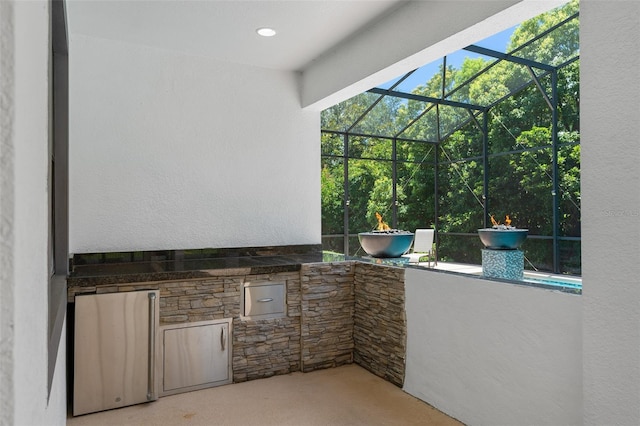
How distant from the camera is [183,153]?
3490 millimetres

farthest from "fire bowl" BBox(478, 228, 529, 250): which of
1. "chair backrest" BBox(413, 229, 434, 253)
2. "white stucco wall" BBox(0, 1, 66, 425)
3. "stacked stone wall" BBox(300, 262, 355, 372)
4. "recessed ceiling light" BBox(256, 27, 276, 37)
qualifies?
"white stucco wall" BBox(0, 1, 66, 425)

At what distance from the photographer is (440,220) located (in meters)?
7.96

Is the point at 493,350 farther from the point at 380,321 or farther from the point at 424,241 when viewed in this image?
the point at 424,241

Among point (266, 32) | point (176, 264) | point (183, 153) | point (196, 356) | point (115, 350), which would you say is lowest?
point (196, 356)

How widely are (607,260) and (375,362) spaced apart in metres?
1.94

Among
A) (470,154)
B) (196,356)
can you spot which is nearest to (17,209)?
(196,356)

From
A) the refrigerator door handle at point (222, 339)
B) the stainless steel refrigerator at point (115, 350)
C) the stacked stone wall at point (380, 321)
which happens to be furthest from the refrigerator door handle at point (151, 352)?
the stacked stone wall at point (380, 321)

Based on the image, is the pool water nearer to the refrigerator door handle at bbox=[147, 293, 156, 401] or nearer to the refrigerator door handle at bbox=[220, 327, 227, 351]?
the refrigerator door handle at bbox=[220, 327, 227, 351]

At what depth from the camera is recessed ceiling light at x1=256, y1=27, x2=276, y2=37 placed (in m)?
3.05

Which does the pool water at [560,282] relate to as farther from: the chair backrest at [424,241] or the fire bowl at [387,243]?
the chair backrest at [424,241]

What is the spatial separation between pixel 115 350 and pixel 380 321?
1.80 meters

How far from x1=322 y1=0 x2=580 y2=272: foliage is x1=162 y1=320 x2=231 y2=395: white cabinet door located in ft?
12.2

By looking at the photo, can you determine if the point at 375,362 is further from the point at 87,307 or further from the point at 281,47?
the point at 281,47

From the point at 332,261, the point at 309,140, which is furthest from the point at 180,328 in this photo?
the point at 309,140
